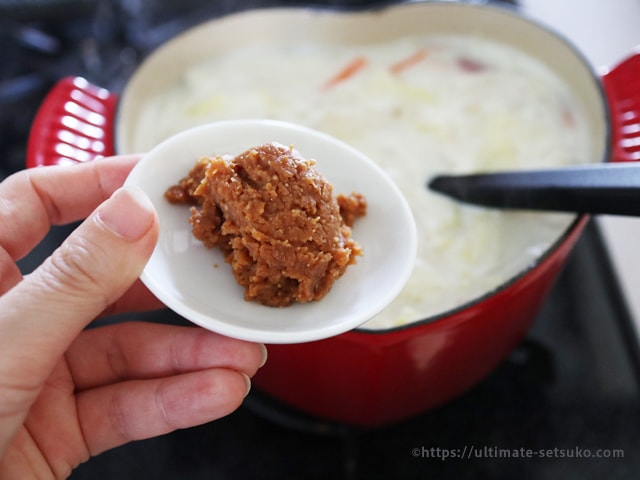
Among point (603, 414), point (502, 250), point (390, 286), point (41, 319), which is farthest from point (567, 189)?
point (41, 319)

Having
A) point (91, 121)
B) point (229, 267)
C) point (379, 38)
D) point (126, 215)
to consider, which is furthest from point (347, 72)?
point (126, 215)

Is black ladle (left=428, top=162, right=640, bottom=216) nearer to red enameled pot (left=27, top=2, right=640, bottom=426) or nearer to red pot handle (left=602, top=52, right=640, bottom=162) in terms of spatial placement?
red enameled pot (left=27, top=2, right=640, bottom=426)

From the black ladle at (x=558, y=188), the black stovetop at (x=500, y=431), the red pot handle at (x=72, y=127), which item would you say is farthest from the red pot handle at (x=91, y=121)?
the black stovetop at (x=500, y=431)

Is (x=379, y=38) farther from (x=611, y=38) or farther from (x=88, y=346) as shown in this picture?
(x=88, y=346)

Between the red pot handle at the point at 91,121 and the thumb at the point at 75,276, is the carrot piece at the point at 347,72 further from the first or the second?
the thumb at the point at 75,276

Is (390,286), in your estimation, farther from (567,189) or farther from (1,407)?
(1,407)

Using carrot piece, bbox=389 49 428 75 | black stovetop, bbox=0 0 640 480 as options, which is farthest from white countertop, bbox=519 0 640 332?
carrot piece, bbox=389 49 428 75
